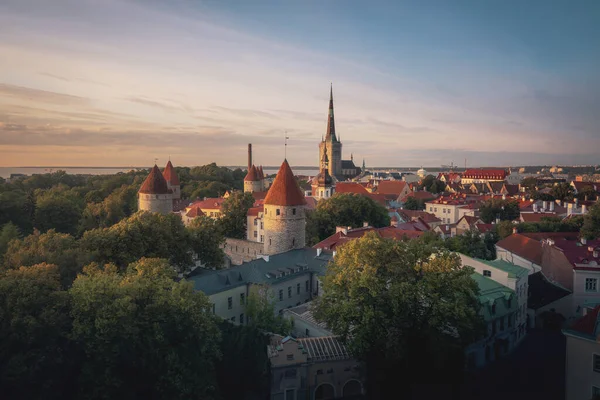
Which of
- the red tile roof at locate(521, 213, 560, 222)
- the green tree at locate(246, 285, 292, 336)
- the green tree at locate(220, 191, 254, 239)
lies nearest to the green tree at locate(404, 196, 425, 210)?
the red tile roof at locate(521, 213, 560, 222)

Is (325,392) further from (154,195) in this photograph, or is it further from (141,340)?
(154,195)

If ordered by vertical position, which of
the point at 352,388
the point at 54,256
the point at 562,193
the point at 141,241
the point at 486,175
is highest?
the point at 486,175

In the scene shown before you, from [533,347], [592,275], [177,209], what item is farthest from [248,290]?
[177,209]

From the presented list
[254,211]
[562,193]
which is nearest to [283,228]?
[254,211]

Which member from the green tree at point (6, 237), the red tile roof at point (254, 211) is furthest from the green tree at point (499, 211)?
the green tree at point (6, 237)

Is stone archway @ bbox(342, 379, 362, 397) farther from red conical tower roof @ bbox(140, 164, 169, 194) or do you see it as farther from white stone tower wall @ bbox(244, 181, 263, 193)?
white stone tower wall @ bbox(244, 181, 263, 193)

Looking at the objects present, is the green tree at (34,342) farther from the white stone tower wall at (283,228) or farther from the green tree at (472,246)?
the green tree at (472,246)

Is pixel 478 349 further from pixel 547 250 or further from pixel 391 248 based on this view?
pixel 547 250
